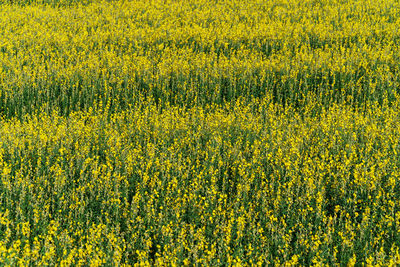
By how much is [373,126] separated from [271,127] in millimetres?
1482

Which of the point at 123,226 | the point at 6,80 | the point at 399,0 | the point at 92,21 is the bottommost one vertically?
the point at 123,226

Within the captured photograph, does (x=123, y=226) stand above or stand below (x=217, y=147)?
below

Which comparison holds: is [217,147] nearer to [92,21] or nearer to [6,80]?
[6,80]

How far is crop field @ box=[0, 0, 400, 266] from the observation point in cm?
356

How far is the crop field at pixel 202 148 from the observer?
356 centimetres

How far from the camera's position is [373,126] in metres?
5.31

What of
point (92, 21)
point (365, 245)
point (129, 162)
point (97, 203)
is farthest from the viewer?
point (92, 21)

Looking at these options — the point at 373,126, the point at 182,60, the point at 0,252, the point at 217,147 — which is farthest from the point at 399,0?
the point at 0,252

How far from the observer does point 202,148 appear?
5.41m

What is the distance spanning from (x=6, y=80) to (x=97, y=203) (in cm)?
462

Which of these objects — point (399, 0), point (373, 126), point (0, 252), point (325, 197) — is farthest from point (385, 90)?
point (399, 0)

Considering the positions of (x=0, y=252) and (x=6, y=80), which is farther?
(x=6, y=80)

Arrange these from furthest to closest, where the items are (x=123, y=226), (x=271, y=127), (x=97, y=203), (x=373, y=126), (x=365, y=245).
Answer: (x=271, y=127) → (x=373, y=126) → (x=97, y=203) → (x=123, y=226) → (x=365, y=245)

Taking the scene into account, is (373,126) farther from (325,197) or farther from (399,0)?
(399,0)
